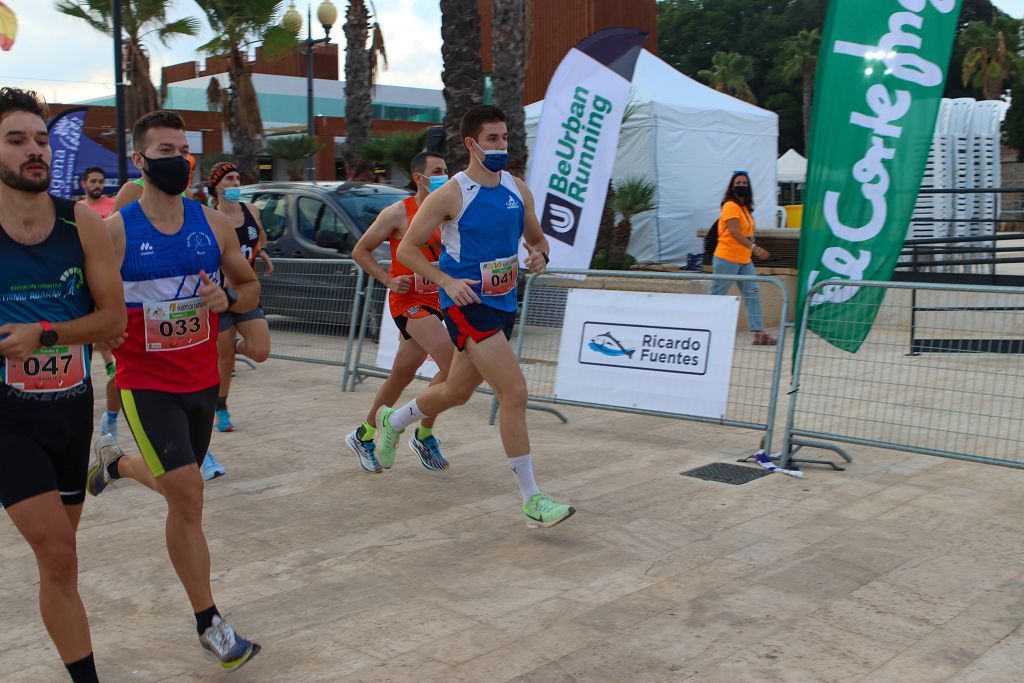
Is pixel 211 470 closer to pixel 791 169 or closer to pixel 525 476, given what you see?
pixel 525 476

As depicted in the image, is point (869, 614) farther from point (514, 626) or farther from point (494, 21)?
point (494, 21)

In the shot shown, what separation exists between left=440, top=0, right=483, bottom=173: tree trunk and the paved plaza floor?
23.1ft

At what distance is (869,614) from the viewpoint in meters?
4.11

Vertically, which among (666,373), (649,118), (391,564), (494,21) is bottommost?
(391,564)

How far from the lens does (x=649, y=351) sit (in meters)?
7.11

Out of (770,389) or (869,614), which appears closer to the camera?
(869,614)

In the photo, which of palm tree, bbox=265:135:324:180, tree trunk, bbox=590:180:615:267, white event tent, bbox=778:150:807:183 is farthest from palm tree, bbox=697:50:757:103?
tree trunk, bbox=590:180:615:267

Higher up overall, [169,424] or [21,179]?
[21,179]

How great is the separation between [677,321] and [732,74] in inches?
2188

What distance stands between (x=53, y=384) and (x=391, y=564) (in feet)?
6.68

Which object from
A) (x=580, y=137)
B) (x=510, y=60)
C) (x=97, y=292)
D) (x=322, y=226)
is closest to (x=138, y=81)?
(x=510, y=60)

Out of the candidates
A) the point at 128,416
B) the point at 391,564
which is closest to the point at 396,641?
the point at 391,564

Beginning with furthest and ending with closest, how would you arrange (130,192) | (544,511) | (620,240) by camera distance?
(620,240) < (130,192) < (544,511)

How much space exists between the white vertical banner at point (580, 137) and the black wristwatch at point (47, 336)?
302 inches
